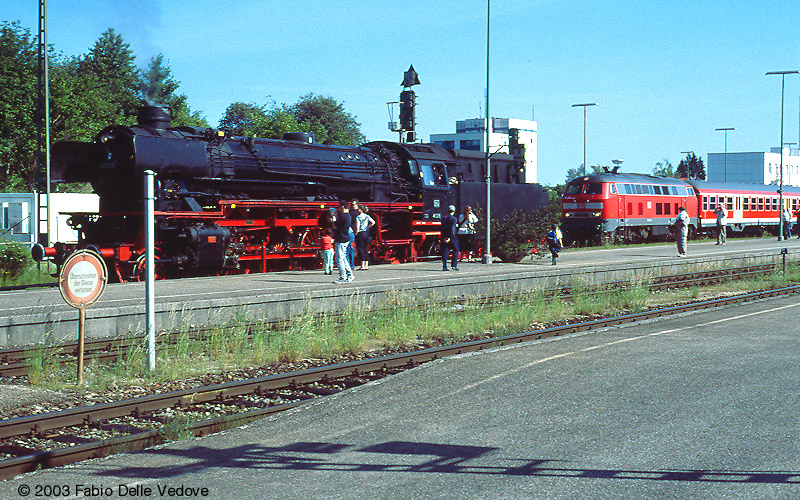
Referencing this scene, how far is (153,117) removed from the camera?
18641 millimetres

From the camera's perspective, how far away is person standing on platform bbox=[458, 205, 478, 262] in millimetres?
24719

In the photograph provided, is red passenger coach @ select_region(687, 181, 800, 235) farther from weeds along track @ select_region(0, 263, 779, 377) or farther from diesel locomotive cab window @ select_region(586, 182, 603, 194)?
weeds along track @ select_region(0, 263, 779, 377)

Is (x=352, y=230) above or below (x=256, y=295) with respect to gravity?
above

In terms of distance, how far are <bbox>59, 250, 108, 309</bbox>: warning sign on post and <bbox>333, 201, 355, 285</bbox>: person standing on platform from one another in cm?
820

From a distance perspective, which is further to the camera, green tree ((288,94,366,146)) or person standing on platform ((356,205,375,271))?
green tree ((288,94,366,146))

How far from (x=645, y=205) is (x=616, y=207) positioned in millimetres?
3116

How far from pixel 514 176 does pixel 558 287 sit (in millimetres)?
9196

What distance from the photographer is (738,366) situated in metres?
9.69

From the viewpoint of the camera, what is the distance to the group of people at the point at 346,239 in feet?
57.9

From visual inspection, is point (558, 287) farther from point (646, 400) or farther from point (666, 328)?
point (646, 400)

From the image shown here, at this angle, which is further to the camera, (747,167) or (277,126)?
(747,167)

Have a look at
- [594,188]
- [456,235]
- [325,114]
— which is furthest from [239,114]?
[456,235]

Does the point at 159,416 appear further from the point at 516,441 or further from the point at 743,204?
the point at 743,204

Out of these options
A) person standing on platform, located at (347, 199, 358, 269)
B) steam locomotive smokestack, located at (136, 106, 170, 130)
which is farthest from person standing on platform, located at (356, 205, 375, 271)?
steam locomotive smokestack, located at (136, 106, 170, 130)
